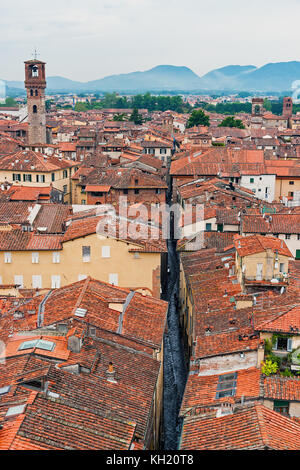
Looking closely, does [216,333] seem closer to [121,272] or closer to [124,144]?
[121,272]

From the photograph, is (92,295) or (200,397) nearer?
(200,397)

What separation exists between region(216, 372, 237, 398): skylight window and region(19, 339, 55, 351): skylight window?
20.6 ft

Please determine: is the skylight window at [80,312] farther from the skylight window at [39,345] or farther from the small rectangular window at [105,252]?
the small rectangular window at [105,252]

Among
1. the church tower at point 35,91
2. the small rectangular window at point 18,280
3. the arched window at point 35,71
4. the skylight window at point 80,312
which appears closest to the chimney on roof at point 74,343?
the skylight window at point 80,312

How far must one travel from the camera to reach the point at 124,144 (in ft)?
272

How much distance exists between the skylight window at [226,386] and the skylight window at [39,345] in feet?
20.6

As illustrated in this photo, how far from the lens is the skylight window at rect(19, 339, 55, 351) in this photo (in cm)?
1967

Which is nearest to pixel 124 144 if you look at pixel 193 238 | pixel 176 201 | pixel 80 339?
pixel 176 201

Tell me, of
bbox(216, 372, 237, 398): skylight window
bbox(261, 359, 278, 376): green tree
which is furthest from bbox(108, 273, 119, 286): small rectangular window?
bbox(261, 359, 278, 376): green tree

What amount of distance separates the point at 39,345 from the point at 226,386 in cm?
712

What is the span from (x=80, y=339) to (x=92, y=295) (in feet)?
16.5
